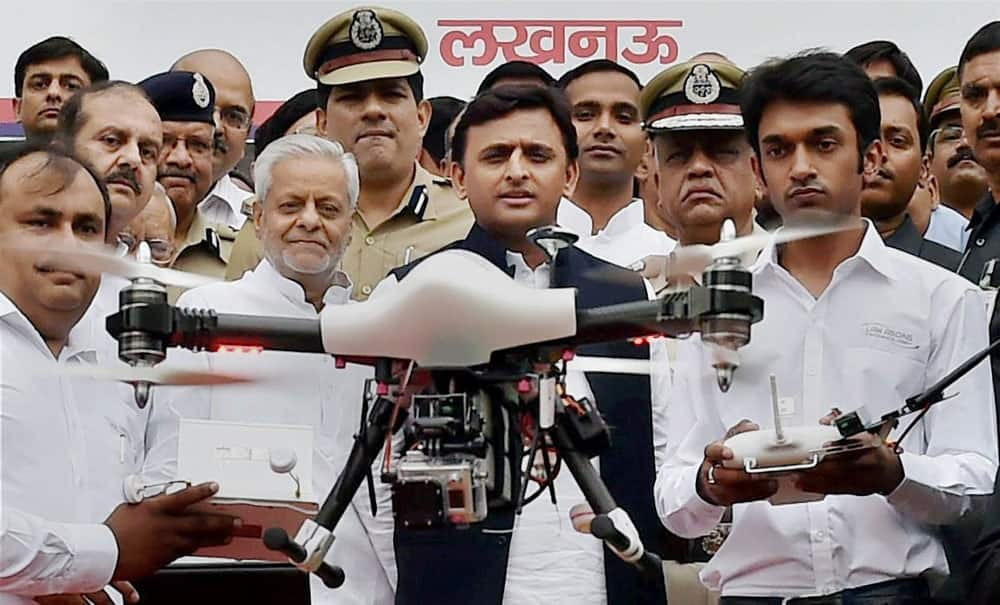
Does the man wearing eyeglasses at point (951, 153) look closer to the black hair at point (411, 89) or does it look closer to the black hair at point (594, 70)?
the black hair at point (594, 70)

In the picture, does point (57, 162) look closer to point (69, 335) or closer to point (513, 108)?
point (69, 335)

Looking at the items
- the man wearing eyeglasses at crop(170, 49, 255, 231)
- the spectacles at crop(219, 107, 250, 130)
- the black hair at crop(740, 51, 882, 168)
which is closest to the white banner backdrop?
the man wearing eyeglasses at crop(170, 49, 255, 231)

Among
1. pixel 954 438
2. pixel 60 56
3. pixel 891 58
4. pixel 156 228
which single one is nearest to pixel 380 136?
pixel 156 228

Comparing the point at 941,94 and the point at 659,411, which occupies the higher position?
the point at 941,94

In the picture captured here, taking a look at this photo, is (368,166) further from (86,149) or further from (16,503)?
(16,503)

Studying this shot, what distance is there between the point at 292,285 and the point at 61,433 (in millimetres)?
500

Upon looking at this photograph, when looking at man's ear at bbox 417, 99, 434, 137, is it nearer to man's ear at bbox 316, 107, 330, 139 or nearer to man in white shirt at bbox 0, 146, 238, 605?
man's ear at bbox 316, 107, 330, 139

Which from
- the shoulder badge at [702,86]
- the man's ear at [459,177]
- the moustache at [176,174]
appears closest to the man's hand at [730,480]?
the man's ear at [459,177]

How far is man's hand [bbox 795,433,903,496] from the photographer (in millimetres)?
2869

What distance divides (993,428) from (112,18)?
3290mm

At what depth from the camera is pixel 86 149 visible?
4.19 m

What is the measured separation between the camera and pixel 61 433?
338cm

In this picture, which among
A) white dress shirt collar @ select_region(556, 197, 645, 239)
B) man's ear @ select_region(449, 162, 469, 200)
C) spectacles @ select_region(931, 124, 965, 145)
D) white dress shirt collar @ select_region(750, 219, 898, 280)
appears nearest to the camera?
white dress shirt collar @ select_region(750, 219, 898, 280)

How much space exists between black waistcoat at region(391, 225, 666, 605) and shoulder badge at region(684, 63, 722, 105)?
0.81m
